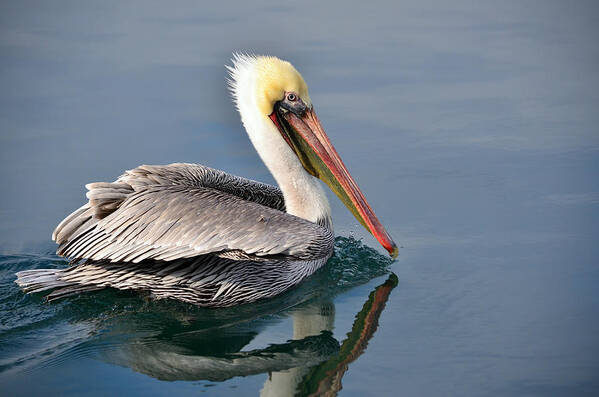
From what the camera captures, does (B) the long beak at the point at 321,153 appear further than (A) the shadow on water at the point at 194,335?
Yes

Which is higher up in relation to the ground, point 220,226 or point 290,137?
point 290,137

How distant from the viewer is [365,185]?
652 centimetres

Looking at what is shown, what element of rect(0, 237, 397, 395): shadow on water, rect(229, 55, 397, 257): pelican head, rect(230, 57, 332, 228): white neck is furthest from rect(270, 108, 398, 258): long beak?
rect(0, 237, 397, 395): shadow on water

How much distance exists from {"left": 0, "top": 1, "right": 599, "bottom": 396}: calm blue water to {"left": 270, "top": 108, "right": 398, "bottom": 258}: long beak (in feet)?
1.28

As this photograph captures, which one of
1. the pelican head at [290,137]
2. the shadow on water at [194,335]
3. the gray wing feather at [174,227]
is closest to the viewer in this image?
the shadow on water at [194,335]

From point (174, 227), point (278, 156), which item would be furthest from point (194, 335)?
point (278, 156)

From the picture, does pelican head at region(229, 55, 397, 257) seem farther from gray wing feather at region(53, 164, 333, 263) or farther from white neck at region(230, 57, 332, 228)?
gray wing feather at region(53, 164, 333, 263)

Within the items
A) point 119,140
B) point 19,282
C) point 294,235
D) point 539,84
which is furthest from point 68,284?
point 539,84

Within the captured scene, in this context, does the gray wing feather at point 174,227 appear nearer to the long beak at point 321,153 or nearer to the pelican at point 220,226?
the pelican at point 220,226

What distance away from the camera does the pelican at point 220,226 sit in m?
4.54

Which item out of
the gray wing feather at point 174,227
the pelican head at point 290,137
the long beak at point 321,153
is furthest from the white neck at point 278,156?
the gray wing feather at point 174,227

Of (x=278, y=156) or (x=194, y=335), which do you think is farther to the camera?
(x=278, y=156)

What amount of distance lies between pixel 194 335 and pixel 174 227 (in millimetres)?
605

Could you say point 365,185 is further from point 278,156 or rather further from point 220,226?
point 220,226
